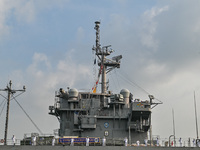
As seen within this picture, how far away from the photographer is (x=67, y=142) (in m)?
31.0

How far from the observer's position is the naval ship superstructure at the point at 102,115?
35750 mm

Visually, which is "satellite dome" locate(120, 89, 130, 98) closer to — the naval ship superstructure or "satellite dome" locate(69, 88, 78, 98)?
the naval ship superstructure

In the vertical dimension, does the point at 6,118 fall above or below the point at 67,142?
above

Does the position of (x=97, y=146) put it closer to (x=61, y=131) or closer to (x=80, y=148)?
(x=80, y=148)

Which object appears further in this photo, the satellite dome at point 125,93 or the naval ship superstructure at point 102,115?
the satellite dome at point 125,93

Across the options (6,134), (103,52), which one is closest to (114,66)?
(103,52)

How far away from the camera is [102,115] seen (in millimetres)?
36969

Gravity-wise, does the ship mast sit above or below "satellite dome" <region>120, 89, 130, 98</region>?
above

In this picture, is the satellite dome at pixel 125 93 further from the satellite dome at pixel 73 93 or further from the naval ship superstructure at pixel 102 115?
the satellite dome at pixel 73 93

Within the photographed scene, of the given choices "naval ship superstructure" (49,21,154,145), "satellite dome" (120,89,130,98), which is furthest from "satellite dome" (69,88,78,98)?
"satellite dome" (120,89,130,98)

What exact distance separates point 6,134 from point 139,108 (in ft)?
45.8

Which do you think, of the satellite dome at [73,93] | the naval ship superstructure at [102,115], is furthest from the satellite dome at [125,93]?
the satellite dome at [73,93]

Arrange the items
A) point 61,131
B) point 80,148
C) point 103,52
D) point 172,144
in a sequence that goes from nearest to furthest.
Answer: point 80,148, point 172,144, point 61,131, point 103,52

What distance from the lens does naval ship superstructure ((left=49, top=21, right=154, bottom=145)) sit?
117 ft
